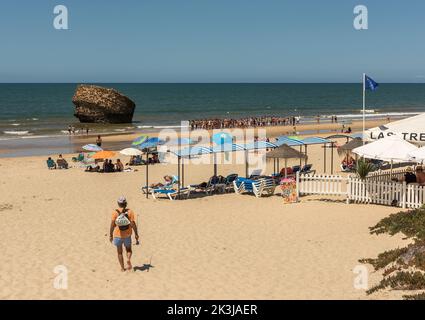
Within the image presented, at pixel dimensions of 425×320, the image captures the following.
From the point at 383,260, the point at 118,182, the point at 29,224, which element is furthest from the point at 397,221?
the point at 118,182

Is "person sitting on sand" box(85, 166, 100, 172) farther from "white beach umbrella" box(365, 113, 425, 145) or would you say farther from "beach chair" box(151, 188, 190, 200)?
"white beach umbrella" box(365, 113, 425, 145)

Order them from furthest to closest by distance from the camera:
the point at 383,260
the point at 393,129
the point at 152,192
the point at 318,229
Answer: the point at 152,192 → the point at 393,129 → the point at 318,229 → the point at 383,260

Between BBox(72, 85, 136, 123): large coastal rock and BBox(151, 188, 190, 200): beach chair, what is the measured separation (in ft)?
137

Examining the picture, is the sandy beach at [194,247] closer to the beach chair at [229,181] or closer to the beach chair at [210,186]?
the beach chair at [210,186]

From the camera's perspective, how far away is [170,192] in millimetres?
17359

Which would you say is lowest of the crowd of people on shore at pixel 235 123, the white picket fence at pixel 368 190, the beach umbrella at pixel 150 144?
the white picket fence at pixel 368 190

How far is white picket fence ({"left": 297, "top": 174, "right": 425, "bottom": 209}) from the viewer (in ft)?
47.2

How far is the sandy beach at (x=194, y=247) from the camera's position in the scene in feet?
29.8

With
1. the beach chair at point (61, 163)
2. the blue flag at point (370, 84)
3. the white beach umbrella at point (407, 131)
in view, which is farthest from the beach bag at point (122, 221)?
the beach chair at point (61, 163)

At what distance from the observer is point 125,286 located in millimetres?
9250

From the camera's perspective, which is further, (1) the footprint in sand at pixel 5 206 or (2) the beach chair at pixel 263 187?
(2) the beach chair at pixel 263 187

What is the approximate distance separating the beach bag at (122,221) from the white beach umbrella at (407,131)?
938cm

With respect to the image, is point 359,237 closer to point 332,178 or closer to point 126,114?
point 332,178

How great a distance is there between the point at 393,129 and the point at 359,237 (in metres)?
5.01
